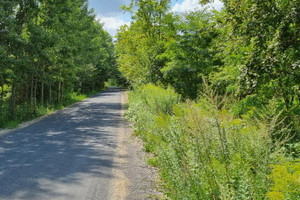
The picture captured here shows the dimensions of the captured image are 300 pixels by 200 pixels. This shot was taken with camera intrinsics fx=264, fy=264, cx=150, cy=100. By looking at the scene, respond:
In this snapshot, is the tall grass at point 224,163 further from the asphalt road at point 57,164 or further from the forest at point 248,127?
the asphalt road at point 57,164

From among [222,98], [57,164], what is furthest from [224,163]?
[222,98]

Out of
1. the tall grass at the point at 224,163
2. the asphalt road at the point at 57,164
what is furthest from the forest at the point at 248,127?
the asphalt road at the point at 57,164

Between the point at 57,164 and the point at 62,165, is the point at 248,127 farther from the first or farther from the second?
the point at 57,164

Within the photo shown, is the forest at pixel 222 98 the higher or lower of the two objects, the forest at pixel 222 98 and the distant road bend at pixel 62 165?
the higher

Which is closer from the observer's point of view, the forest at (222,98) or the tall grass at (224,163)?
the tall grass at (224,163)

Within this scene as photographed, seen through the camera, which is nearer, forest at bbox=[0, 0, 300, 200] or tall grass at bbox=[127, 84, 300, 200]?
tall grass at bbox=[127, 84, 300, 200]

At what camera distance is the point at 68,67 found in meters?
23.9

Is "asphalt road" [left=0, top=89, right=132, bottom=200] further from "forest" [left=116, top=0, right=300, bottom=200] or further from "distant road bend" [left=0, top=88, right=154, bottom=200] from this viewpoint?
"forest" [left=116, top=0, right=300, bottom=200]

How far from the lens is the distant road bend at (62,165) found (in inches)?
212

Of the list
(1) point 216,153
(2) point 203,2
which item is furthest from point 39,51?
(1) point 216,153

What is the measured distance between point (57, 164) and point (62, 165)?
185 mm

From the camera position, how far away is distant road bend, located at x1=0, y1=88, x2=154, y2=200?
5395 millimetres

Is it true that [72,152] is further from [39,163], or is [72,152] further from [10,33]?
[10,33]

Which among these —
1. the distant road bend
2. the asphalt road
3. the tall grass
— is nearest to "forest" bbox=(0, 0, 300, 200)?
the tall grass
